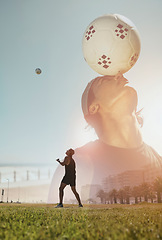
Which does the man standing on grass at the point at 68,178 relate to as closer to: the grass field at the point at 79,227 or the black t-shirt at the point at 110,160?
the grass field at the point at 79,227

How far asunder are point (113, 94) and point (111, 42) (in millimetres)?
5276

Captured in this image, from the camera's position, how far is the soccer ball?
12.8 meters

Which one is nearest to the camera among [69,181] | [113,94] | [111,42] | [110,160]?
[69,181]

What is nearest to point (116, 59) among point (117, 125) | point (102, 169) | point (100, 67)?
point (100, 67)

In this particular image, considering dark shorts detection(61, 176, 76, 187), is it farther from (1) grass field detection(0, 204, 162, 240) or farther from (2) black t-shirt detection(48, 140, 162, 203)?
(2) black t-shirt detection(48, 140, 162, 203)

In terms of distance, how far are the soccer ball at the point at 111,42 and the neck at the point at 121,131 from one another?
5035mm

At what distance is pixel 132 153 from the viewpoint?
19.2 m

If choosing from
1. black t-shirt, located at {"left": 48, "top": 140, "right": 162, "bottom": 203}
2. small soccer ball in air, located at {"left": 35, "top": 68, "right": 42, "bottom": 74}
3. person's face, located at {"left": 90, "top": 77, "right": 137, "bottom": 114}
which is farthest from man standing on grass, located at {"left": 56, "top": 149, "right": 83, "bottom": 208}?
black t-shirt, located at {"left": 48, "top": 140, "right": 162, "bottom": 203}

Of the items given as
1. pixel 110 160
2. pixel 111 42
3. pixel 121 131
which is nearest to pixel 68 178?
pixel 111 42

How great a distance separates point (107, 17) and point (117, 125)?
26.8 feet

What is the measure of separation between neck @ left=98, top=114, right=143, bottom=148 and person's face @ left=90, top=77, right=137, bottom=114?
38.5 inches

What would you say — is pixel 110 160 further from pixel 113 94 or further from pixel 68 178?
pixel 68 178

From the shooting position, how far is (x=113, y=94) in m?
17.5

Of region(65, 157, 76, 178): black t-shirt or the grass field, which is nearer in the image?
the grass field
